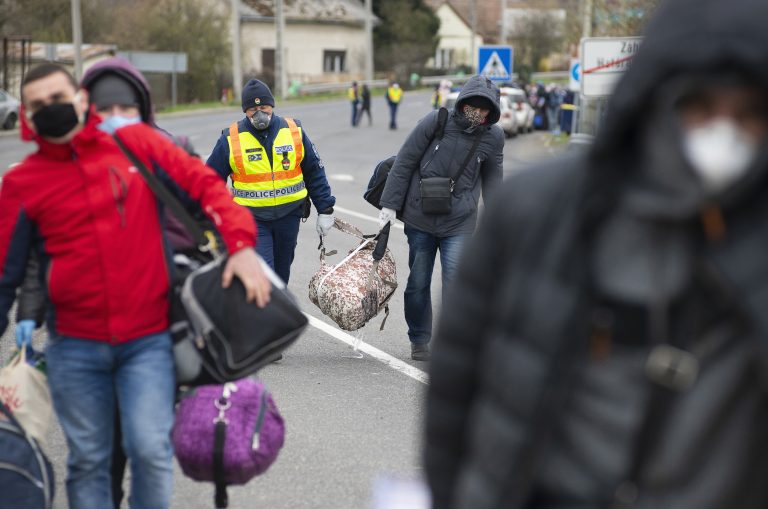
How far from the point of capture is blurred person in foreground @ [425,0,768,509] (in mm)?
1846

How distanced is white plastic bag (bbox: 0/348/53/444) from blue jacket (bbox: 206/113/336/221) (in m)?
3.62

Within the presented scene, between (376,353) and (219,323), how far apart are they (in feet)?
14.4

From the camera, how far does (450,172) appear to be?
7.55 m

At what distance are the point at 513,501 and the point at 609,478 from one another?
178 millimetres

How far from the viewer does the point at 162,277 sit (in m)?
3.86

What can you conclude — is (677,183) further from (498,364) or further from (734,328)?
(498,364)

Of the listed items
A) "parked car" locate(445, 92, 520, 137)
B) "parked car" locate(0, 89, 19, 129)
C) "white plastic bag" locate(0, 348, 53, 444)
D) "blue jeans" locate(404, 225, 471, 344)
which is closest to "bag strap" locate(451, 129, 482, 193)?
"blue jeans" locate(404, 225, 471, 344)

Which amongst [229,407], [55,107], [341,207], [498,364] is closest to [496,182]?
[229,407]

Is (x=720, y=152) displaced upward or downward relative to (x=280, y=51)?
upward

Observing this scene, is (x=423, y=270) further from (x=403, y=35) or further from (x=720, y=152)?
(x=403, y=35)

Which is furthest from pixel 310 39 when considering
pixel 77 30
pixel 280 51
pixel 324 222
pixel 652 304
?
pixel 652 304

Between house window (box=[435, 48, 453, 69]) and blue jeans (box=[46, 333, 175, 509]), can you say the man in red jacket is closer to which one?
blue jeans (box=[46, 333, 175, 509])

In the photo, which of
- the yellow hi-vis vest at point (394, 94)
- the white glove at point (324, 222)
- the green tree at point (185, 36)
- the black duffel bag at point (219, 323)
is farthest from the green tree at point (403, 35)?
the black duffel bag at point (219, 323)

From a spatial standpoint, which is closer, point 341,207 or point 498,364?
point 498,364
